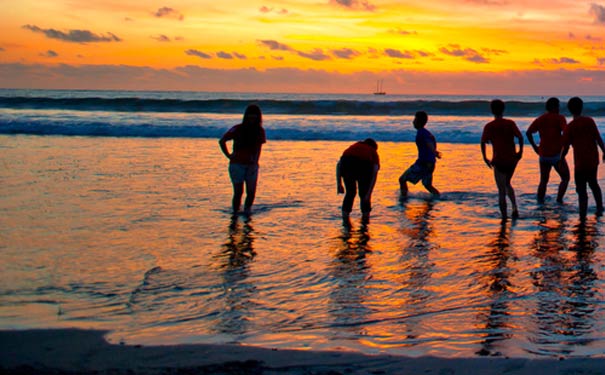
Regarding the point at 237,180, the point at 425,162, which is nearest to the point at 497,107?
the point at 425,162

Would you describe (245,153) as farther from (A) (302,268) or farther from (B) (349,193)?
(A) (302,268)

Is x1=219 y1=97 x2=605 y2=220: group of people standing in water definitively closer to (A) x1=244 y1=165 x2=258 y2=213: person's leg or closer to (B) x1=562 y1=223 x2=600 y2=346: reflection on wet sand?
(A) x1=244 y1=165 x2=258 y2=213: person's leg

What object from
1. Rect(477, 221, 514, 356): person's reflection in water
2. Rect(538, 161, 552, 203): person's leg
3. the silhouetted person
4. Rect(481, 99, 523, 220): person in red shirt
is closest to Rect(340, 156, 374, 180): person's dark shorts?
Rect(481, 99, 523, 220): person in red shirt

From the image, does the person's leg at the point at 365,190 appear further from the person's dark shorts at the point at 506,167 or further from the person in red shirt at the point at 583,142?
the person in red shirt at the point at 583,142

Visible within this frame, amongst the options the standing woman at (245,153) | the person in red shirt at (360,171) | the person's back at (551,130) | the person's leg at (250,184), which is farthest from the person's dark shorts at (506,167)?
the person's leg at (250,184)

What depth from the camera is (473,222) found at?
9.01 m

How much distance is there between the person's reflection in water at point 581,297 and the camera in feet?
15.3

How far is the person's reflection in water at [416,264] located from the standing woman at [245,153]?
2.04 metres

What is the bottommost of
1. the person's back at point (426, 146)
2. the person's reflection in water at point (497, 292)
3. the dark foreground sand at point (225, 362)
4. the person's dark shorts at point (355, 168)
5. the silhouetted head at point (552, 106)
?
the dark foreground sand at point (225, 362)

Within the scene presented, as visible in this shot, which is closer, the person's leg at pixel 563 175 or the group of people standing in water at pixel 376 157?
the group of people standing in water at pixel 376 157

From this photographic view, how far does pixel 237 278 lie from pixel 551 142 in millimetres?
6321

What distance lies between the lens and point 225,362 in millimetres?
4039

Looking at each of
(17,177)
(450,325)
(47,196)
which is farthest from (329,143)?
(450,325)

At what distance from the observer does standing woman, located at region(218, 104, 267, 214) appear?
931cm
